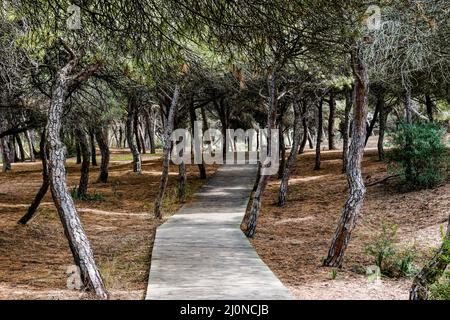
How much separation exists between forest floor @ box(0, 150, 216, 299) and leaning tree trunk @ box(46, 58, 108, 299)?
276mm

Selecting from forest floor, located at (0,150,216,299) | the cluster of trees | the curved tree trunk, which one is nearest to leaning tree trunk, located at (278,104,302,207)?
the curved tree trunk

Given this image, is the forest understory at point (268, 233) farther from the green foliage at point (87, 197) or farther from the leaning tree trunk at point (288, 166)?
the leaning tree trunk at point (288, 166)

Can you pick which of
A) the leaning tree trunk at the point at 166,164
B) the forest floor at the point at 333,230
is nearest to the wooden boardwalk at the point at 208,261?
the forest floor at the point at 333,230

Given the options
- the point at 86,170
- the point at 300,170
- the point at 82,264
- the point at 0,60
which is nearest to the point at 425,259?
the point at 82,264

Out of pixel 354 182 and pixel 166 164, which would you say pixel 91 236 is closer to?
pixel 166 164

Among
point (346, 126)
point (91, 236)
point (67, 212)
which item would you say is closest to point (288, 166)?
point (346, 126)

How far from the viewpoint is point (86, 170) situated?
20281 mm

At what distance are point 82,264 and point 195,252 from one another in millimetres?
3495

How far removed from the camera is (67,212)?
306 inches

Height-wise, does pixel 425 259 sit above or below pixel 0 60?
below

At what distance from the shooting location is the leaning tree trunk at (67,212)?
756cm

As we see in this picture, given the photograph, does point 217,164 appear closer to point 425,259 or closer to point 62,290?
point 425,259

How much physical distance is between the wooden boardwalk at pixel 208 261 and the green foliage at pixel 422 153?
18.5 feet

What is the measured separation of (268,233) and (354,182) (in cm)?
498
